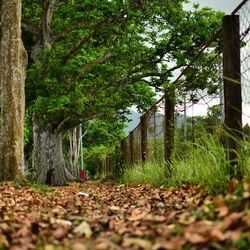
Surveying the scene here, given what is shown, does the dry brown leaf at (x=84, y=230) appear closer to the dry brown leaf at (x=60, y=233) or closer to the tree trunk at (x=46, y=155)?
the dry brown leaf at (x=60, y=233)

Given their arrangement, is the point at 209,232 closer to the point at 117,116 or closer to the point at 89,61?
the point at 89,61

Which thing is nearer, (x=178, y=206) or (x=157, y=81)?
(x=178, y=206)

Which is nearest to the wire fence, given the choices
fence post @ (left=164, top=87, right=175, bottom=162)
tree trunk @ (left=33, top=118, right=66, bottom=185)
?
fence post @ (left=164, top=87, right=175, bottom=162)

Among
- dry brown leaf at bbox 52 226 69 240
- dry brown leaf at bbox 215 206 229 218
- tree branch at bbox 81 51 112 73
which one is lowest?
dry brown leaf at bbox 52 226 69 240

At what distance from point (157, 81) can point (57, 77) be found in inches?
282

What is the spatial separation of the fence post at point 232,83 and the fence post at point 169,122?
318cm

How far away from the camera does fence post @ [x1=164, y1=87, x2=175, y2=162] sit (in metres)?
8.83

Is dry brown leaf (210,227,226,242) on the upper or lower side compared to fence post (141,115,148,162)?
lower

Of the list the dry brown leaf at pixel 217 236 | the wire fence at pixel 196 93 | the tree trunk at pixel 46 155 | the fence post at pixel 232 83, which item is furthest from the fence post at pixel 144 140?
the dry brown leaf at pixel 217 236

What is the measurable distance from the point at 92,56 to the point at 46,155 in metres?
4.54

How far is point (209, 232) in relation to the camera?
2.60 m

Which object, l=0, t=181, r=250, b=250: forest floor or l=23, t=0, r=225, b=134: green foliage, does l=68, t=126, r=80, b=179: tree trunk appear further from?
l=0, t=181, r=250, b=250: forest floor

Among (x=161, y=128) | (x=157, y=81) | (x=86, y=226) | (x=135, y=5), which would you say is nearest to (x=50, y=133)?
(x=157, y=81)

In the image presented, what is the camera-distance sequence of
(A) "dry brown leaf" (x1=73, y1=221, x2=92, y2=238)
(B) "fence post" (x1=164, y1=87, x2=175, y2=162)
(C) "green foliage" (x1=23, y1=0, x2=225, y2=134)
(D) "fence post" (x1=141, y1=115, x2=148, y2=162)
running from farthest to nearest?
(C) "green foliage" (x1=23, y1=0, x2=225, y2=134) < (D) "fence post" (x1=141, y1=115, x2=148, y2=162) < (B) "fence post" (x1=164, y1=87, x2=175, y2=162) < (A) "dry brown leaf" (x1=73, y1=221, x2=92, y2=238)
